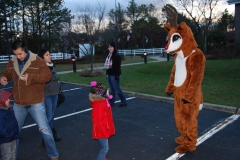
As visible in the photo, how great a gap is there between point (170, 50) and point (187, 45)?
0.92 ft

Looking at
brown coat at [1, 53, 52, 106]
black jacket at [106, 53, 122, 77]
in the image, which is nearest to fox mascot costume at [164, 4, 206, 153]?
brown coat at [1, 53, 52, 106]

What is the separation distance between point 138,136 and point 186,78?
1.64 meters

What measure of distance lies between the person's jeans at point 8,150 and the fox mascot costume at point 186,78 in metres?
2.58

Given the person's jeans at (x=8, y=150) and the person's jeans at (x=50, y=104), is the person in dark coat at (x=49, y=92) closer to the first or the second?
the person's jeans at (x=50, y=104)

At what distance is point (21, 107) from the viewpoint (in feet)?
12.0

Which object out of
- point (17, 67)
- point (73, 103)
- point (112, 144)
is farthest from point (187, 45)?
point (73, 103)

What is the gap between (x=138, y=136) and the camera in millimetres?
4910

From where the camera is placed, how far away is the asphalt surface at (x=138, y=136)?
4098 mm

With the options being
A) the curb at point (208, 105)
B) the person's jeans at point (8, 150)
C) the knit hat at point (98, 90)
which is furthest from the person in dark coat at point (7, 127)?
the curb at point (208, 105)

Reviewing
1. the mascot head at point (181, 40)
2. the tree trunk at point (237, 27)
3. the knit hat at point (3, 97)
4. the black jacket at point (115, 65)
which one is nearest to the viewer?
the knit hat at point (3, 97)

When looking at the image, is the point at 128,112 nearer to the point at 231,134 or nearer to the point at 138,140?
the point at 138,140

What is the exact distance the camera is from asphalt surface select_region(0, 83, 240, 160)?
13.4 feet

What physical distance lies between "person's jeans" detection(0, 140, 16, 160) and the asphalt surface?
54 centimetres

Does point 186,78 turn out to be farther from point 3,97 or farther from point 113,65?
point 113,65
